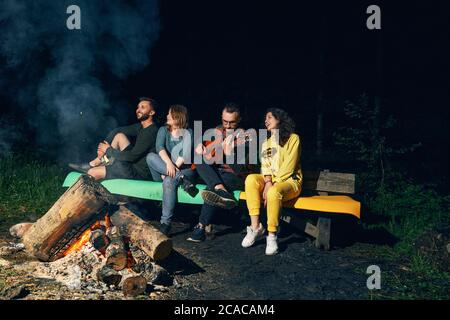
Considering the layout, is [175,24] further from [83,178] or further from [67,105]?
[83,178]

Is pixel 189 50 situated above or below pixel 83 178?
above

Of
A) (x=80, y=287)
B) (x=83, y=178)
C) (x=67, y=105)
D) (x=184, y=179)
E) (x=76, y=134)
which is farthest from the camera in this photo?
(x=76, y=134)

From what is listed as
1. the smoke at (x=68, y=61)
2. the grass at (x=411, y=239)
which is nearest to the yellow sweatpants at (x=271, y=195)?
the grass at (x=411, y=239)

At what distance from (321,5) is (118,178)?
6762 millimetres

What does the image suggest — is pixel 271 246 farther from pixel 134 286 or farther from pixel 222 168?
pixel 134 286

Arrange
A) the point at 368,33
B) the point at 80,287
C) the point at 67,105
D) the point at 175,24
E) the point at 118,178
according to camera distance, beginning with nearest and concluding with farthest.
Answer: the point at 80,287
the point at 118,178
the point at 67,105
the point at 175,24
the point at 368,33

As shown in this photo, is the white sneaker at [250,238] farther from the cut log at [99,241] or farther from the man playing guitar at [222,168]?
the cut log at [99,241]

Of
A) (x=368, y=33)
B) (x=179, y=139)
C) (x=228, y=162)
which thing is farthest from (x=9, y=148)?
(x=368, y=33)

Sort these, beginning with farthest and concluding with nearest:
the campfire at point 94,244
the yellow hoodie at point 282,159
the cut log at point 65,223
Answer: the yellow hoodie at point 282,159
the cut log at point 65,223
the campfire at point 94,244

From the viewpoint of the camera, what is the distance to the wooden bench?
16.7ft

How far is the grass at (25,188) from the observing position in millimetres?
6242

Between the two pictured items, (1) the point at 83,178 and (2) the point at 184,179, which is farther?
(2) the point at 184,179

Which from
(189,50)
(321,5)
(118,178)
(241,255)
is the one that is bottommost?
(241,255)
